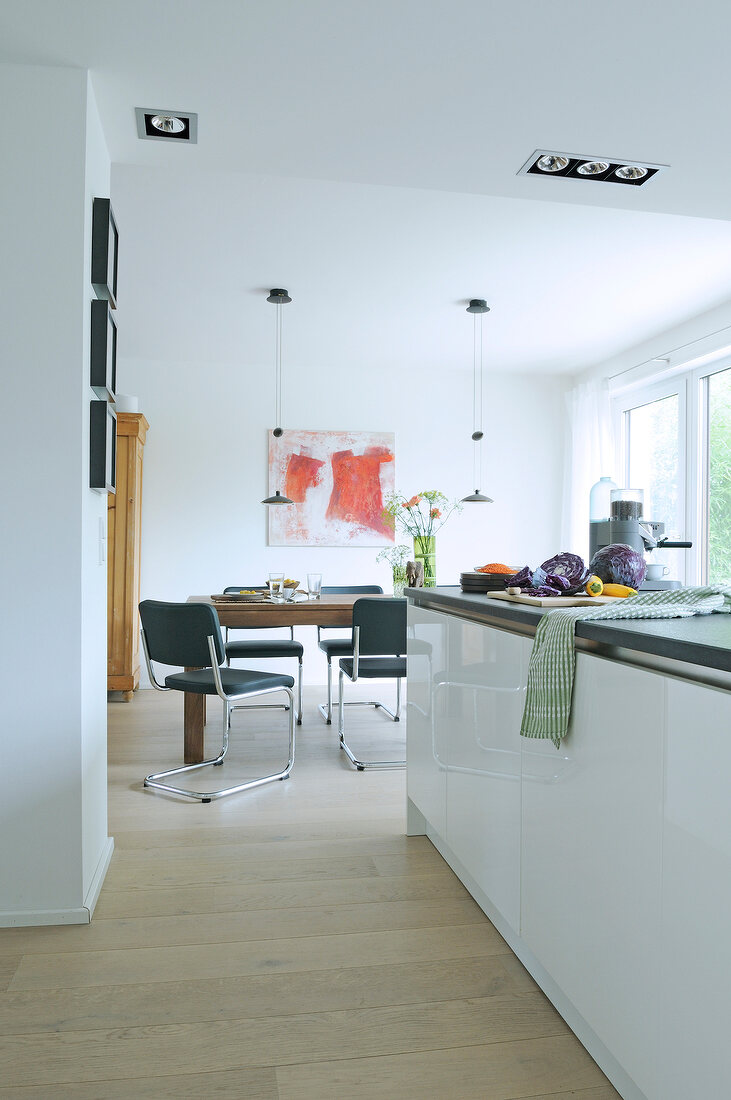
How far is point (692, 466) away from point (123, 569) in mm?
3870

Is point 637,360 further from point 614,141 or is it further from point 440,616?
point 440,616

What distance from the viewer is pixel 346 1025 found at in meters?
1.62

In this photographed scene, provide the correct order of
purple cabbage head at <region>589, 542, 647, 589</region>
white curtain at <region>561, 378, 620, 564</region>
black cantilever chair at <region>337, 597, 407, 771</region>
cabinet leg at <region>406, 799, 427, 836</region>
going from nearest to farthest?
purple cabbage head at <region>589, 542, 647, 589</region>
cabinet leg at <region>406, 799, 427, 836</region>
black cantilever chair at <region>337, 597, 407, 771</region>
white curtain at <region>561, 378, 620, 564</region>

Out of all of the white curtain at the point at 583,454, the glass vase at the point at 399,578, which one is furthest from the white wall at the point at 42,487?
the white curtain at the point at 583,454

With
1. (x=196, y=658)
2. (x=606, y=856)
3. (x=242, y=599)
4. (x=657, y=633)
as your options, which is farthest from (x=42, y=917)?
(x=242, y=599)

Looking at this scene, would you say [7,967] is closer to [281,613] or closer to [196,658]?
[196,658]

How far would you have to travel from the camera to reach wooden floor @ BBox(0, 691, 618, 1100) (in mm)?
1461

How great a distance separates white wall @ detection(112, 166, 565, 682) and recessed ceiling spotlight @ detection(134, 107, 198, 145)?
2.04m

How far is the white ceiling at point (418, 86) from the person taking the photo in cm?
190

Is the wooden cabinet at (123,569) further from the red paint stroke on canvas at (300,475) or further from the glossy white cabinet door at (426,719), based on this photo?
the glossy white cabinet door at (426,719)

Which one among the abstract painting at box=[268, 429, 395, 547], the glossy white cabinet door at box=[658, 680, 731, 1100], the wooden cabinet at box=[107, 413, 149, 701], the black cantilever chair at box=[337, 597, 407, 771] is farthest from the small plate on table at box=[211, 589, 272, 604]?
the glossy white cabinet door at box=[658, 680, 731, 1100]

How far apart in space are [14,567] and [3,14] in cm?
136

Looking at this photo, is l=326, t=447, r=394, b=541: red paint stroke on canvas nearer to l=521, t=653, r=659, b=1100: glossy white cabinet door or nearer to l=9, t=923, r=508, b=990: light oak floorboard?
l=9, t=923, r=508, b=990: light oak floorboard

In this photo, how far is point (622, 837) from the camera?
128cm
